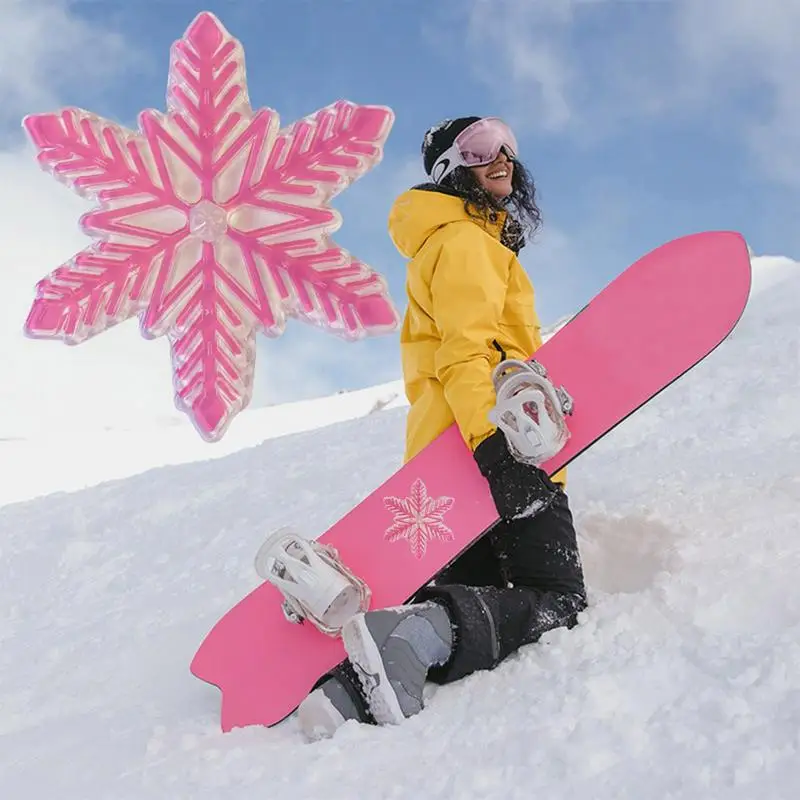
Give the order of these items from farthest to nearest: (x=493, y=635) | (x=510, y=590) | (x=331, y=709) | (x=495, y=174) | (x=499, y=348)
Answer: (x=495, y=174)
(x=499, y=348)
(x=510, y=590)
(x=493, y=635)
(x=331, y=709)

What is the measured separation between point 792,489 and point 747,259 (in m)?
0.77

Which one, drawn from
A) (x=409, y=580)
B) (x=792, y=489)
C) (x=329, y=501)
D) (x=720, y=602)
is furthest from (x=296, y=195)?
(x=329, y=501)

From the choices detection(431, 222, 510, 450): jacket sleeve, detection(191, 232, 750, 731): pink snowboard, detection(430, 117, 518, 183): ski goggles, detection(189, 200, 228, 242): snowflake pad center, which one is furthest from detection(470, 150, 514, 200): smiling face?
detection(189, 200, 228, 242): snowflake pad center

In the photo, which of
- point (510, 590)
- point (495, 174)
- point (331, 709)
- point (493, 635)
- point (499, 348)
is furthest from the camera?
point (495, 174)

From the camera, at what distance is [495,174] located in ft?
7.66

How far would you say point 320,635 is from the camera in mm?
2191

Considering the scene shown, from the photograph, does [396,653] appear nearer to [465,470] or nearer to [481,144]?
[465,470]

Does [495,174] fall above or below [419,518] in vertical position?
above

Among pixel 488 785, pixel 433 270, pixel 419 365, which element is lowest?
pixel 488 785

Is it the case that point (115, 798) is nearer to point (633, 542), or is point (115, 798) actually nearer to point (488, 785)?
point (488, 785)

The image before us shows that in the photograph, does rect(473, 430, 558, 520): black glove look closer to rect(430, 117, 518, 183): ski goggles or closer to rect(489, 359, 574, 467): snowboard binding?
rect(489, 359, 574, 467): snowboard binding

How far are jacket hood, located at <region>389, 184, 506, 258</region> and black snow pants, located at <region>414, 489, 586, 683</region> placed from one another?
0.75 m

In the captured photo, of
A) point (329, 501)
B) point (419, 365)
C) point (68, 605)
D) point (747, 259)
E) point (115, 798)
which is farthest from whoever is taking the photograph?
point (329, 501)

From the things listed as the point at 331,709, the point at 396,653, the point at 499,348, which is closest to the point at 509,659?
the point at 396,653
